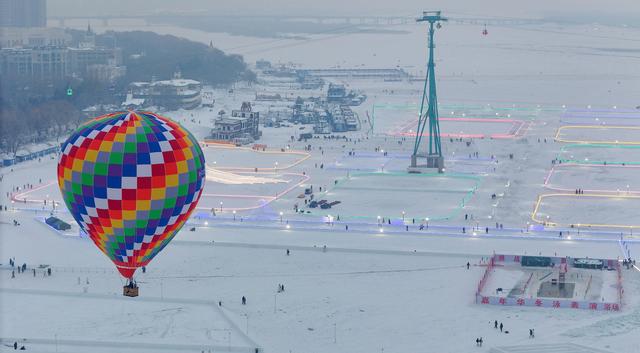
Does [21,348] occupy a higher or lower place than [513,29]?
lower

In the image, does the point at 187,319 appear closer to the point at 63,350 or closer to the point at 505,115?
the point at 63,350

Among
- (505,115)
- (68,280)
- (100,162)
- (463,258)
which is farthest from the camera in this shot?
(505,115)

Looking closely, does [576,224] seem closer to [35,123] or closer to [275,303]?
[275,303]

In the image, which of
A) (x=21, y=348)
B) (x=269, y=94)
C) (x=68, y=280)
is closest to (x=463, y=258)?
(x=68, y=280)

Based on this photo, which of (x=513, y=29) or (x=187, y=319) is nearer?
(x=187, y=319)

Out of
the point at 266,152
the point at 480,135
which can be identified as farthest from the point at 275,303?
the point at 480,135

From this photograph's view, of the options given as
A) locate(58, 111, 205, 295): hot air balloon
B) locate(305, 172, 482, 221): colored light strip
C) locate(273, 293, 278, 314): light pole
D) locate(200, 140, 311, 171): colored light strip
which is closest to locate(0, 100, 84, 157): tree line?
locate(200, 140, 311, 171): colored light strip
